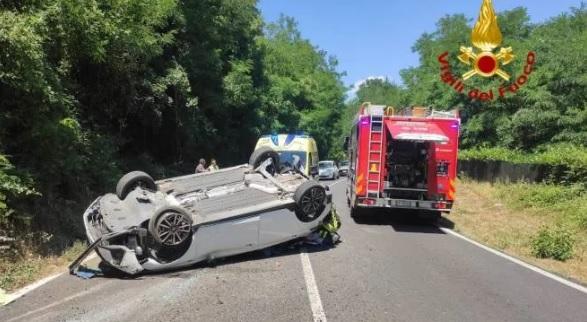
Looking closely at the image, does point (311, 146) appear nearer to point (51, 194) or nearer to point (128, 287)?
point (51, 194)

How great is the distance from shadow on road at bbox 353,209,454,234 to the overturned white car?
4.84 metres

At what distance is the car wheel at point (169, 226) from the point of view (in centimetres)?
796

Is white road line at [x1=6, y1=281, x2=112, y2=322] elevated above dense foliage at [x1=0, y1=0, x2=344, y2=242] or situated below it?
below

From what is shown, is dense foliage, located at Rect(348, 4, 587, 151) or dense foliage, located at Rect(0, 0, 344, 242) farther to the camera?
A: dense foliage, located at Rect(348, 4, 587, 151)

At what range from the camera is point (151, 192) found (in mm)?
Result: 9867

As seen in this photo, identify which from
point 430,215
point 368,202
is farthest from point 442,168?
point 368,202

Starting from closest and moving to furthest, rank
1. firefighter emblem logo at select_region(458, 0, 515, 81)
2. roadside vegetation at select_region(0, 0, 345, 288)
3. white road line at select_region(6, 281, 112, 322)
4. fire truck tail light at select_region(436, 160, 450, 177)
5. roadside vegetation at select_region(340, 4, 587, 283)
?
1. white road line at select_region(6, 281, 112, 322)
2. roadside vegetation at select_region(0, 0, 345, 288)
3. roadside vegetation at select_region(340, 4, 587, 283)
4. fire truck tail light at select_region(436, 160, 450, 177)
5. firefighter emblem logo at select_region(458, 0, 515, 81)

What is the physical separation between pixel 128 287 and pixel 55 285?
38.8 inches

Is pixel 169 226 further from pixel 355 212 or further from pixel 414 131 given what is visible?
pixel 355 212

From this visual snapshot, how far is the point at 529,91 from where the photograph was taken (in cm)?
2869

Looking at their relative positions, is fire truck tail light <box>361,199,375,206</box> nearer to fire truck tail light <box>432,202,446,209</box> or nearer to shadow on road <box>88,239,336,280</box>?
fire truck tail light <box>432,202,446,209</box>

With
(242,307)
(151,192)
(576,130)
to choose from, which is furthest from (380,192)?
(576,130)

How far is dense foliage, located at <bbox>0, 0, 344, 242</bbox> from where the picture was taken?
943 cm

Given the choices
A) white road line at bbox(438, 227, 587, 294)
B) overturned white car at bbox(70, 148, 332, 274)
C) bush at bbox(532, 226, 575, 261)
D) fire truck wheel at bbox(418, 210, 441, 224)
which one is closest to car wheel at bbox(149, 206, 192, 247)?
overturned white car at bbox(70, 148, 332, 274)
